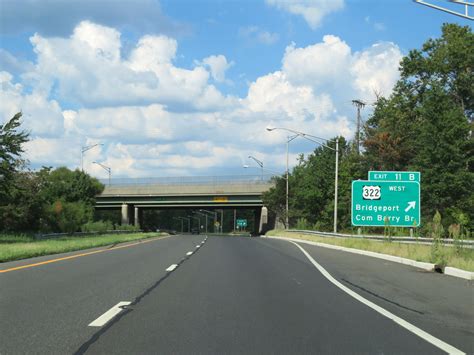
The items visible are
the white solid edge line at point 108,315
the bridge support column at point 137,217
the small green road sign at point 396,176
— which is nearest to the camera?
the white solid edge line at point 108,315

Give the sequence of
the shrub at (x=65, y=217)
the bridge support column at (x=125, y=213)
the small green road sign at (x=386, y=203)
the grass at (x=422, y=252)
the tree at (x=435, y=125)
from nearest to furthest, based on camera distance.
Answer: the grass at (x=422, y=252) < the small green road sign at (x=386, y=203) < the tree at (x=435, y=125) < the shrub at (x=65, y=217) < the bridge support column at (x=125, y=213)

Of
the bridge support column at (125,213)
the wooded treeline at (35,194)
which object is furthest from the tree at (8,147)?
the bridge support column at (125,213)

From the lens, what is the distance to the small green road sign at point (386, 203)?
32.7 metres

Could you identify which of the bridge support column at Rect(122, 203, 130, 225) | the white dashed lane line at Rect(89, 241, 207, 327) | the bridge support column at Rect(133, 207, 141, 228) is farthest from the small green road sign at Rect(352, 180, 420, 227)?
the bridge support column at Rect(133, 207, 141, 228)

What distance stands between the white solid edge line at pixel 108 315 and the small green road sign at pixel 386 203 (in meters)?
24.4

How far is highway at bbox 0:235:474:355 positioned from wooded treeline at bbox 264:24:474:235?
2120 centimetres

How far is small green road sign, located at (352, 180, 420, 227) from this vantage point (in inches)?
1287

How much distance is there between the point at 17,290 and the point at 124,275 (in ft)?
11.7

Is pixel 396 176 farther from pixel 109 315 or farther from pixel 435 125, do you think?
pixel 109 315

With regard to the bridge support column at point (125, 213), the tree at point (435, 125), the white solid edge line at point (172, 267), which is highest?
the tree at point (435, 125)

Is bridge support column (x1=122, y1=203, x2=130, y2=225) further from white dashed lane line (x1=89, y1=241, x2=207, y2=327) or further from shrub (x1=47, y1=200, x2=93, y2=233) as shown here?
white dashed lane line (x1=89, y1=241, x2=207, y2=327)

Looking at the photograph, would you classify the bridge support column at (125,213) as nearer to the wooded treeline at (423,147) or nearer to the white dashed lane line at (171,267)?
the wooded treeline at (423,147)

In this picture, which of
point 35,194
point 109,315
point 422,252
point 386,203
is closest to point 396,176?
point 386,203

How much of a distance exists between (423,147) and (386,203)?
1503 centimetres
